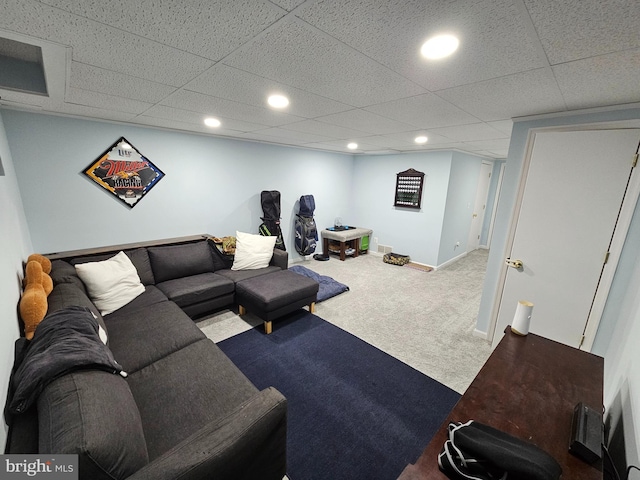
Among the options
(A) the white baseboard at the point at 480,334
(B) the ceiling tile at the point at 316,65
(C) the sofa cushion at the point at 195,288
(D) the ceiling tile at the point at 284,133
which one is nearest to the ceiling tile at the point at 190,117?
(D) the ceiling tile at the point at 284,133

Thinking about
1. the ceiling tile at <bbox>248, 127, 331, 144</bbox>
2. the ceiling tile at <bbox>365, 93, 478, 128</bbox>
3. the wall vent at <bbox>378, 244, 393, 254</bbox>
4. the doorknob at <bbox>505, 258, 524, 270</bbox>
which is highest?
the ceiling tile at <bbox>248, 127, 331, 144</bbox>

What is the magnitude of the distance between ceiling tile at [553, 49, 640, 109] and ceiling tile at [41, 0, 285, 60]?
1.42m

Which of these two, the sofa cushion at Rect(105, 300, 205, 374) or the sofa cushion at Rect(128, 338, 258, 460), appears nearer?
the sofa cushion at Rect(128, 338, 258, 460)

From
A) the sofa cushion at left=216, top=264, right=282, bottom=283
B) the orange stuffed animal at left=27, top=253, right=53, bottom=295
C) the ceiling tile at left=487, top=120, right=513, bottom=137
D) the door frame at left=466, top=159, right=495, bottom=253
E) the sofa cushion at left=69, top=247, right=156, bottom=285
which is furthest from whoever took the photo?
the door frame at left=466, top=159, right=495, bottom=253

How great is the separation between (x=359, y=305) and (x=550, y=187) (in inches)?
90.7

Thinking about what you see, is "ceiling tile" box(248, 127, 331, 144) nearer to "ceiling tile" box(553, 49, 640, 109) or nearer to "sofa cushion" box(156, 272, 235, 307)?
"sofa cushion" box(156, 272, 235, 307)

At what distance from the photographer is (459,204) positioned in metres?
5.10

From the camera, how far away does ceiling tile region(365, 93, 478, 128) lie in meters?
1.85

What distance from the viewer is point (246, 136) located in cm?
369

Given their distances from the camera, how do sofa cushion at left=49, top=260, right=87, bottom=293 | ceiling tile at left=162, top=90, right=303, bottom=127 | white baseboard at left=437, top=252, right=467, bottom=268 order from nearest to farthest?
1. ceiling tile at left=162, top=90, right=303, bottom=127
2. sofa cushion at left=49, top=260, right=87, bottom=293
3. white baseboard at left=437, top=252, right=467, bottom=268

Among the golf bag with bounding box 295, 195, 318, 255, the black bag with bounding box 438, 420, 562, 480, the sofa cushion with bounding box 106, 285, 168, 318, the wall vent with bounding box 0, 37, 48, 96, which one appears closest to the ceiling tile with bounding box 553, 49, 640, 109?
the black bag with bounding box 438, 420, 562, 480

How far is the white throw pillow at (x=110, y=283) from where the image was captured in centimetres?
226

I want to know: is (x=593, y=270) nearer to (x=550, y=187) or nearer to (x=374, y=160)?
(x=550, y=187)

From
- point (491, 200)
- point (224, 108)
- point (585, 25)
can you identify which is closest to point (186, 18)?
point (224, 108)
